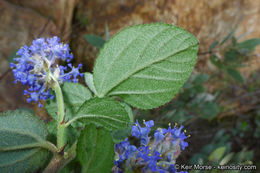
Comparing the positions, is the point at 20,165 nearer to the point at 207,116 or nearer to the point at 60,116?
the point at 60,116

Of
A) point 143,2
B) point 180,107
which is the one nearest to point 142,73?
point 180,107

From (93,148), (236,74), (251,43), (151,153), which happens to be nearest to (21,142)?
(93,148)

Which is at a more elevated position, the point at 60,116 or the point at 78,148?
the point at 60,116

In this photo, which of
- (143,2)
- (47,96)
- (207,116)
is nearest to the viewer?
(47,96)

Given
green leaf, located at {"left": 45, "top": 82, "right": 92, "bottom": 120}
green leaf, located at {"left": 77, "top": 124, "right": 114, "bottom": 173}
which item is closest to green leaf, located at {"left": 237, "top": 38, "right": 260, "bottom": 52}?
green leaf, located at {"left": 45, "top": 82, "right": 92, "bottom": 120}

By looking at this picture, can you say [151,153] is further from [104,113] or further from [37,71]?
[37,71]

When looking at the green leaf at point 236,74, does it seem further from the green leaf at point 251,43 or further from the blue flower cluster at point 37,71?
the blue flower cluster at point 37,71

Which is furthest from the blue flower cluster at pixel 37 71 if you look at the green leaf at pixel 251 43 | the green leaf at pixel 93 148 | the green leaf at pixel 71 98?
the green leaf at pixel 251 43
